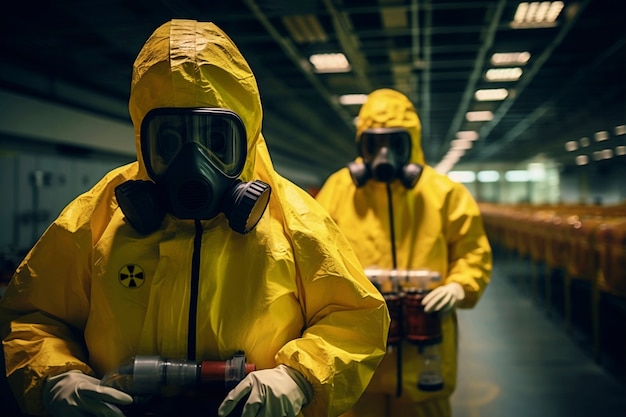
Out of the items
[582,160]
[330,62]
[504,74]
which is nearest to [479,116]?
[582,160]

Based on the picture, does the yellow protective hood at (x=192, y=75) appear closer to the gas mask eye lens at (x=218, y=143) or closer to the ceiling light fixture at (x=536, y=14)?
the gas mask eye lens at (x=218, y=143)

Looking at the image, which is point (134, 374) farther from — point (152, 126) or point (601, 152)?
point (601, 152)

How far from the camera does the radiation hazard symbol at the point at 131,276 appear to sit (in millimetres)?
1338

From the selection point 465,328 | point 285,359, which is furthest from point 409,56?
point 285,359

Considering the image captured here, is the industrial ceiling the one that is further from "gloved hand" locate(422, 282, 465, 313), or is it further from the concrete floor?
the concrete floor

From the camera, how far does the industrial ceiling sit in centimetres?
413

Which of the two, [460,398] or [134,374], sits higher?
[134,374]

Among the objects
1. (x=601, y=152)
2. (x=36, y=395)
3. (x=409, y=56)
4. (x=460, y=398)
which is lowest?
(x=460, y=398)

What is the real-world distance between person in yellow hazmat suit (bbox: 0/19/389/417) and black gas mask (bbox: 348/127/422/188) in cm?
108

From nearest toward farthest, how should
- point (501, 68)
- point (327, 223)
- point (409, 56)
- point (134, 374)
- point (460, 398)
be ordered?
point (134, 374) < point (327, 223) < point (460, 398) < point (409, 56) < point (501, 68)

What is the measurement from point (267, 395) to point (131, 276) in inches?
18.0

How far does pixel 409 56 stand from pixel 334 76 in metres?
1.18

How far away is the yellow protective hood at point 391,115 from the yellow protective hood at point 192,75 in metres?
1.33

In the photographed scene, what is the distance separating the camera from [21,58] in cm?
457
